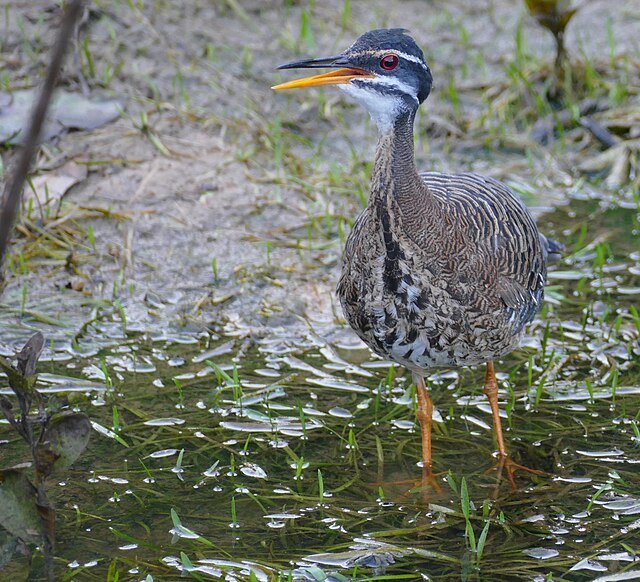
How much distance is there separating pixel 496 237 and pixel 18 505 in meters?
2.60

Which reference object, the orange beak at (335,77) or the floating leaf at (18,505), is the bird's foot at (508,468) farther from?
the floating leaf at (18,505)

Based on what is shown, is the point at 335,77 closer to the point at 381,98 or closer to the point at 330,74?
the point at 330,74

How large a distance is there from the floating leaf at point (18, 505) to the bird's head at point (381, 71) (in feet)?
6.49

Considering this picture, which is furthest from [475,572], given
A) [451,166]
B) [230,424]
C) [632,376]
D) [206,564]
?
[451,166]

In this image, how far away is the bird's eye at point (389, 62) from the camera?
4.13 meters

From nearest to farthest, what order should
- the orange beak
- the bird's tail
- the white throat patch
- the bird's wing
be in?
the orange beak < the white throat patch < the bird's wing < the bird's tail

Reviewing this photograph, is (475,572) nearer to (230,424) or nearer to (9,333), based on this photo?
(230,424)

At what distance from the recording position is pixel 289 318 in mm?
6191

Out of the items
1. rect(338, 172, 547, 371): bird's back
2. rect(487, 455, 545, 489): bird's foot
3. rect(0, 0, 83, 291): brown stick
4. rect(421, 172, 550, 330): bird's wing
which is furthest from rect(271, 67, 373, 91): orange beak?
rect(0, 0, 83, 291): brown stick

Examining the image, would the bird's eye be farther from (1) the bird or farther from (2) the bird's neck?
(2) the bird's neck

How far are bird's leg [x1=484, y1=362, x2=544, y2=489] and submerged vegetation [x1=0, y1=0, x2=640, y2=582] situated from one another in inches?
3.6

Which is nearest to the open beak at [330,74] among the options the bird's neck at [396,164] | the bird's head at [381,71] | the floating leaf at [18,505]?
the bird's head at [381,71]

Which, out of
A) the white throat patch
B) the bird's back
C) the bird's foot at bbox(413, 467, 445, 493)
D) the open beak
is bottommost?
the bird's foot at bbox(413, 467, 445, 493)

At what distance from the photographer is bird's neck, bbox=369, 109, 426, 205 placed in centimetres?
425
